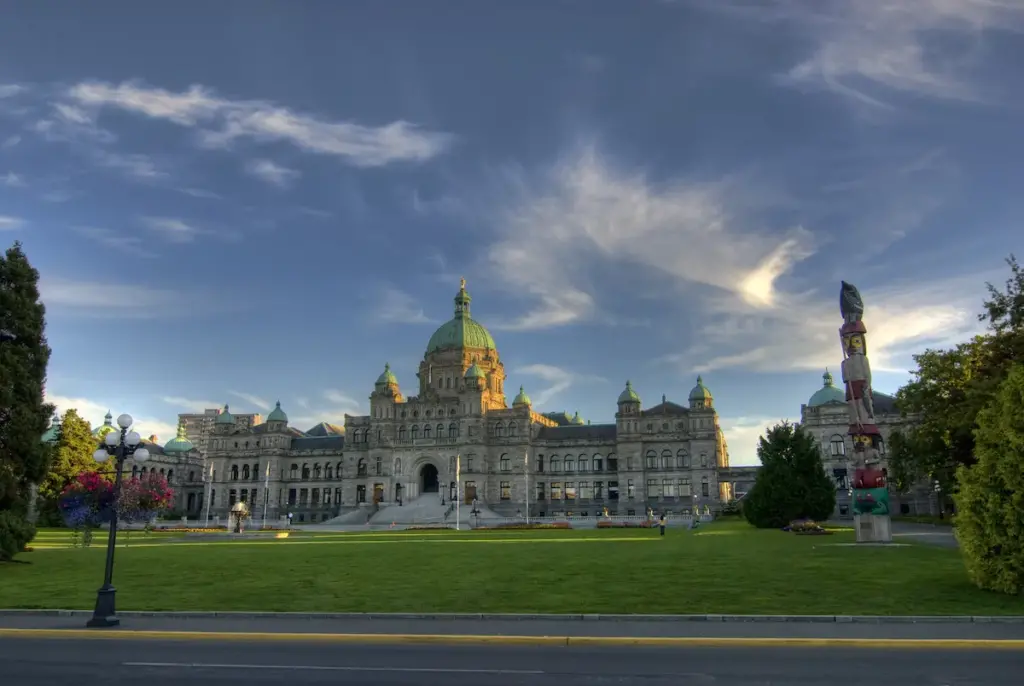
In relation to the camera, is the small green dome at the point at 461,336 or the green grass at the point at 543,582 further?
the small green dome at the point at 461,336

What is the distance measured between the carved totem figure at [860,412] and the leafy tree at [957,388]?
4562 mm

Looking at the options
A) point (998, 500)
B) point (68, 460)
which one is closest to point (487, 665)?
point (998, 500)

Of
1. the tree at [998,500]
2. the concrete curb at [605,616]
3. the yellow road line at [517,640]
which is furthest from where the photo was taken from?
the tree at [998,500]

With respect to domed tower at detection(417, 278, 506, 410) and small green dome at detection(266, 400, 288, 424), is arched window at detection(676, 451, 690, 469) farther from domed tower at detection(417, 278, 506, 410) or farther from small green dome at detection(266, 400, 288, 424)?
small green dome at detection(266, 400, 288, 424)

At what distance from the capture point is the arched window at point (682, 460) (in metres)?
104

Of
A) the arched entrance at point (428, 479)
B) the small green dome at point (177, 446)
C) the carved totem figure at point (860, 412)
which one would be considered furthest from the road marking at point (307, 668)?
the small green dome at point (177, 446)

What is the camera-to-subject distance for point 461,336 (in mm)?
123125

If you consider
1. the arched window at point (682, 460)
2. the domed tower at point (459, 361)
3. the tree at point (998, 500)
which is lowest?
the tree at point (998, 500)

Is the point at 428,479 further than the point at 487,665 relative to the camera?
Yes

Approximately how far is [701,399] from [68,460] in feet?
264

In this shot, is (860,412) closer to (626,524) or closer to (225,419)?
(626,524)

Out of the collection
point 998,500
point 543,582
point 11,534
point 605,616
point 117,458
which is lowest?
point 605,616

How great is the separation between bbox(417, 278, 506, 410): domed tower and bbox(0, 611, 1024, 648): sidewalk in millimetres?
94692

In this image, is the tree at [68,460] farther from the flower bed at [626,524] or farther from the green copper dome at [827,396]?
the green copper dome at [827,396]
